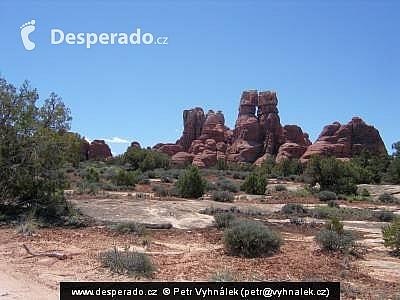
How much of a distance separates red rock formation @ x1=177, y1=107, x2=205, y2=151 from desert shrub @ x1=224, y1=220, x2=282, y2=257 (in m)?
101

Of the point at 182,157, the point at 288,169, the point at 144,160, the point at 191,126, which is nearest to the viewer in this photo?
the point at 144,160

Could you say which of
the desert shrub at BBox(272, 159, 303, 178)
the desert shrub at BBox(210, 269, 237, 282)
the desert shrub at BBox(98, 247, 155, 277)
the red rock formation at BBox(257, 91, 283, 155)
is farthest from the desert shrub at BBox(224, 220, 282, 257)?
the red rock formation at BBox(257, 91, 283, 155)

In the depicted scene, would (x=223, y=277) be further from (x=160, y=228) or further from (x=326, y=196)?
(x=326, y=196)

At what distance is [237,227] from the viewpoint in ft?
37.7

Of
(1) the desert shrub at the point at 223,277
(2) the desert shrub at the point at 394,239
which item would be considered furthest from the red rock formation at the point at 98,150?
(1) the desert shrub at the point at 223,277

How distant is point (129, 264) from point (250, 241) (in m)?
3.22

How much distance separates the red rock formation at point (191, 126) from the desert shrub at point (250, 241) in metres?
101

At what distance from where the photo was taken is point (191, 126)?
11356 centimetres

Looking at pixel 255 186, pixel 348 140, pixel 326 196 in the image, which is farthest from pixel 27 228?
pixel 348 140

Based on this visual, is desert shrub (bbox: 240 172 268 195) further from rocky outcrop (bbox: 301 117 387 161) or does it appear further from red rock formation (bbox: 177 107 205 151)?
red rock formation (bbox: 177 107 205 151)

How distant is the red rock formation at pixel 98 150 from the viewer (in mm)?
106375

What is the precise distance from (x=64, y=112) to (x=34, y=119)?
1138 millimetres

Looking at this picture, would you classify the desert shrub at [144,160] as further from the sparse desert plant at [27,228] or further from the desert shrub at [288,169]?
the sparse desert plant at [27,228]

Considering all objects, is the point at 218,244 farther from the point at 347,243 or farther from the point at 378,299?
the point at 378,299
